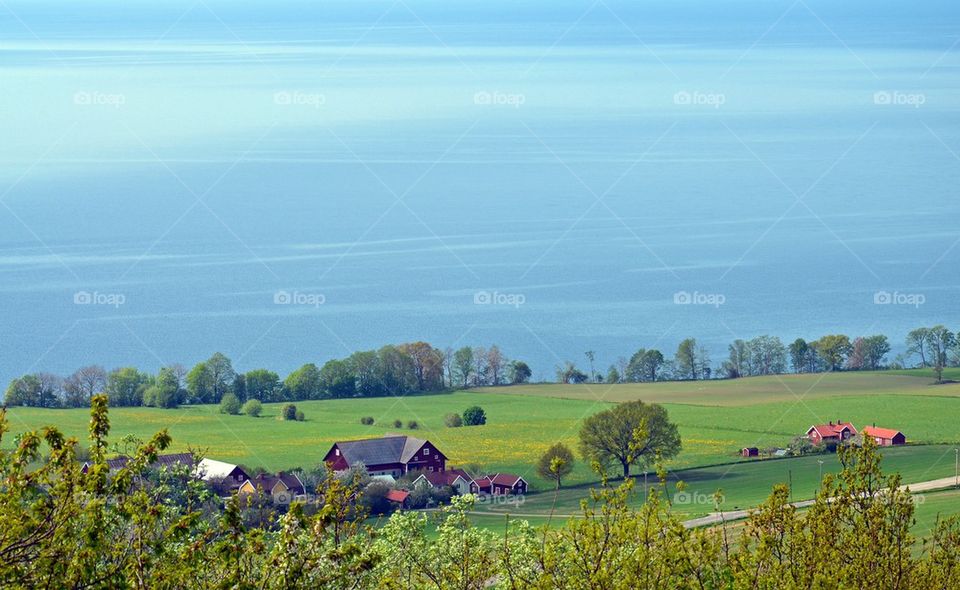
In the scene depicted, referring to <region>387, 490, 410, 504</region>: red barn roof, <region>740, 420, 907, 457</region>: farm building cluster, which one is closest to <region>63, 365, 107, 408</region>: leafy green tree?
<region>387, 490, 410, 504</region>: red barn roof

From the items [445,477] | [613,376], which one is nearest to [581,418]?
[613,376]

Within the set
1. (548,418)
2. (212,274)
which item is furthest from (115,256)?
(548,418)

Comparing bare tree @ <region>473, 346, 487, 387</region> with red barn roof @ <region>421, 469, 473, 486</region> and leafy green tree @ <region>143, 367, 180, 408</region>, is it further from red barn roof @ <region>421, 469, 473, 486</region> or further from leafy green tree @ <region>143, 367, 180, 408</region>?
red barn roof @ <region>421, 469, 473, 486</region>

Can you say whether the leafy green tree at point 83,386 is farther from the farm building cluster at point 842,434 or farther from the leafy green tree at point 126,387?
the farm building cluster at point 842,434

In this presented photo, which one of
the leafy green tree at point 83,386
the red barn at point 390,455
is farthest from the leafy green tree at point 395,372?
the red barn at point 390,455

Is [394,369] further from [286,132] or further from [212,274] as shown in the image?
[286,132]

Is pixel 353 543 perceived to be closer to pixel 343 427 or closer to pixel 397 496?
pixel 397 496

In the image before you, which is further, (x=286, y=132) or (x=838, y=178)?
(x=286, y=132)
